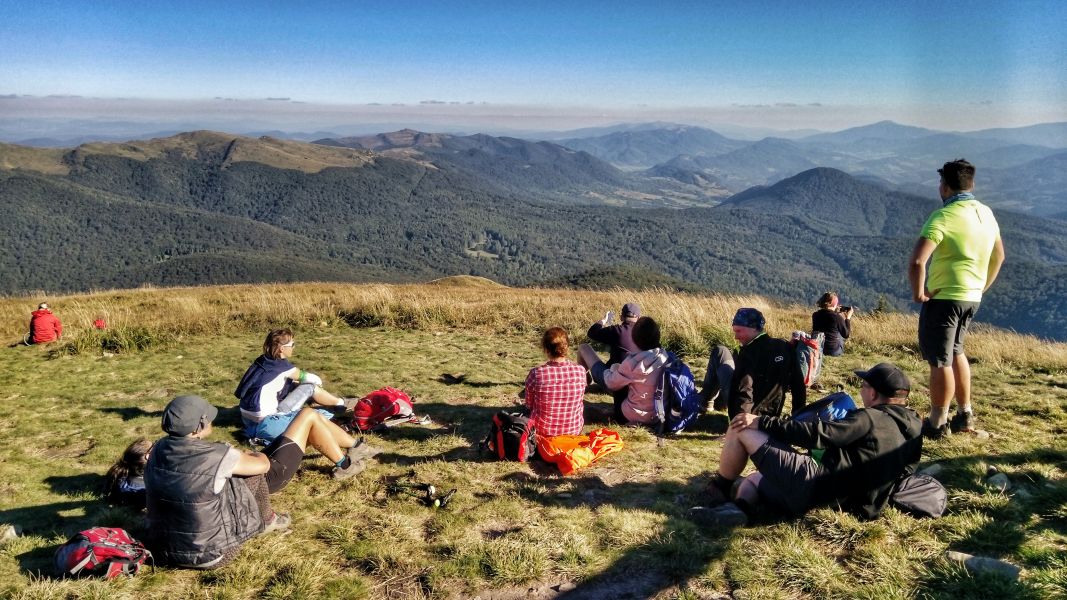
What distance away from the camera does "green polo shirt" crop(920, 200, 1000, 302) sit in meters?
5.64

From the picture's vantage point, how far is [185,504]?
13.4ft

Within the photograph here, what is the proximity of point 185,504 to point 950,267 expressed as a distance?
7476 millimetres

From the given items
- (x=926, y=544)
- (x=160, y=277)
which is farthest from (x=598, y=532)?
(x=160, y=277)

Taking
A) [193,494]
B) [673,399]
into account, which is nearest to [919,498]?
[673,399]

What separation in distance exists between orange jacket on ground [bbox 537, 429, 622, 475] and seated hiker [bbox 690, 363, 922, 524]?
1.58 meters

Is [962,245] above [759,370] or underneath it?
above

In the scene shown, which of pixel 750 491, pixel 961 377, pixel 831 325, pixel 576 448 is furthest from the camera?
pixel 831 325

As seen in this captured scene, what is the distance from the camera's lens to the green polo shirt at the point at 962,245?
5.64 m

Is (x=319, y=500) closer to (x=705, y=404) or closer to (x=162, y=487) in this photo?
(x=162, y=487)

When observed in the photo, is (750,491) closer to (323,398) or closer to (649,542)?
(649,542)

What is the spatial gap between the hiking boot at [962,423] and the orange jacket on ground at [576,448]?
392 centimetres

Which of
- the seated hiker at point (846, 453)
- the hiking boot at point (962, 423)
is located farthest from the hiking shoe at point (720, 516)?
the hiking boot at point (962, 423)

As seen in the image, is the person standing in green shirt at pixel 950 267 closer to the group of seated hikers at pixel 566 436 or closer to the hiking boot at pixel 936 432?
the hiking boot at pixel 936 432

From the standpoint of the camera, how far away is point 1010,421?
268 inches
